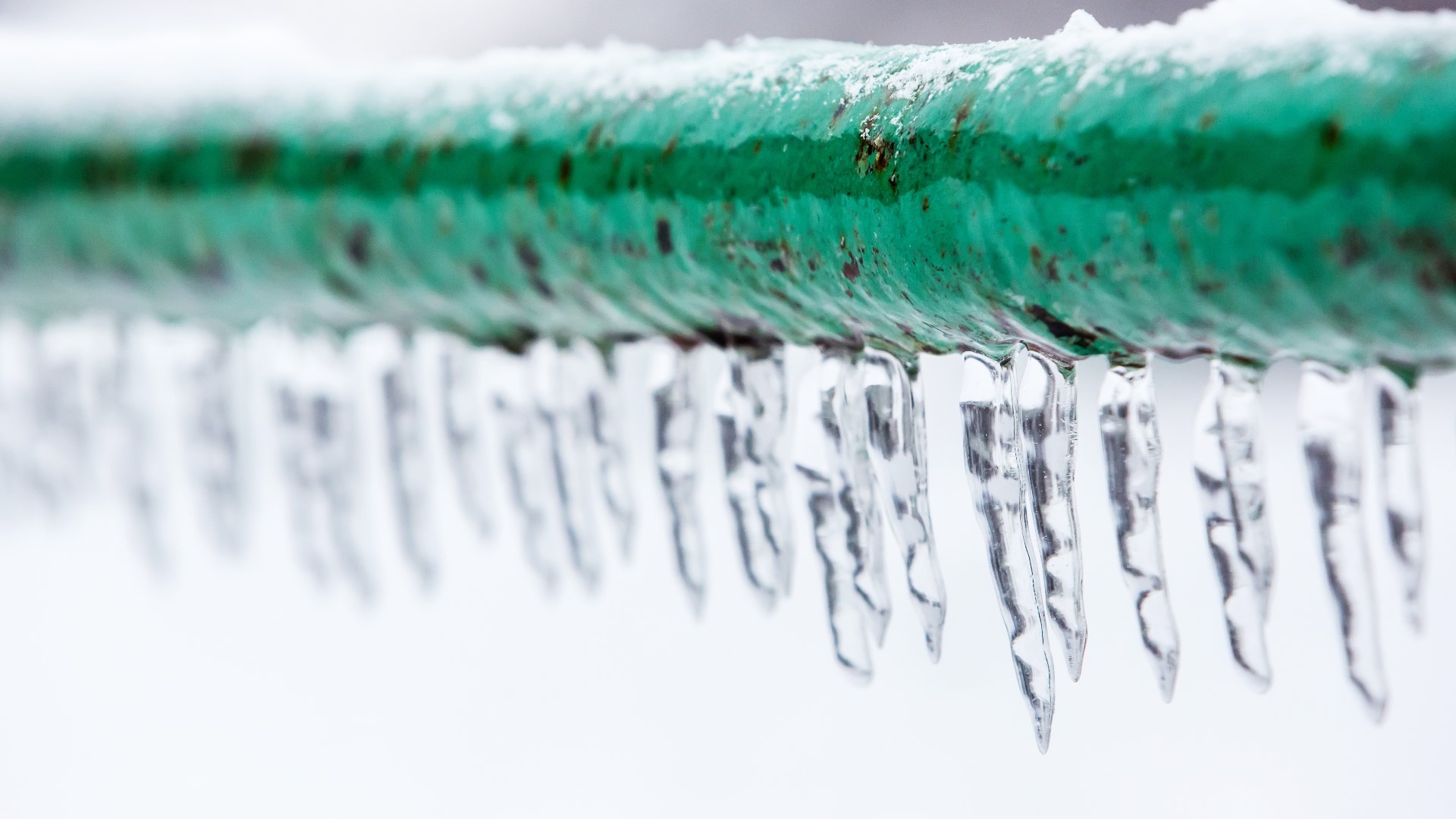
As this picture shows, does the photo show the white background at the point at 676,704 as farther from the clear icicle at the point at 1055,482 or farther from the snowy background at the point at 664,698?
the clear icicle at the point at 1055,482

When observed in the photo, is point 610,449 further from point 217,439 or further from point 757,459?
point 217,439

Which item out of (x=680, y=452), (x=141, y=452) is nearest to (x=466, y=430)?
(x=680, y=452)

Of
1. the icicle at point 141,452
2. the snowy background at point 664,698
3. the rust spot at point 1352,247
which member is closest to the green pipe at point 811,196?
the rust spot at point 1352,247

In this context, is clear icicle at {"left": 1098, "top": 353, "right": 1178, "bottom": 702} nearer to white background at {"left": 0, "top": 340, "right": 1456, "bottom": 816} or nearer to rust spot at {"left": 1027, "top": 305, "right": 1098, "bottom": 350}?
rust spot at {"left": 1027, "top": 305, "right": 1098, "bottom": 350}

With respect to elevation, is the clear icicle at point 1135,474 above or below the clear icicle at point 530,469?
below

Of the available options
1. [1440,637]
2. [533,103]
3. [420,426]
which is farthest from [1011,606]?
[1440,637]
